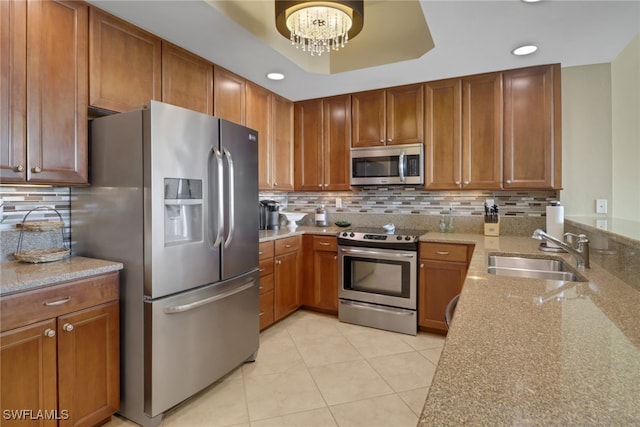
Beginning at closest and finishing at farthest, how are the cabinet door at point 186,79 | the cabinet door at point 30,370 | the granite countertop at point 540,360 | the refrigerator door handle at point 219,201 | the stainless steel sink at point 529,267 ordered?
the granite countertop at point 540,360, the cabinet door at point 30,370, the stainless steel sink at point 529,267, the refrigerator door handle at point 219,201, the cabinet door at point 186,79

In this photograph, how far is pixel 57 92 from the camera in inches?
69.2

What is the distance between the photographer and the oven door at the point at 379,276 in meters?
2.95

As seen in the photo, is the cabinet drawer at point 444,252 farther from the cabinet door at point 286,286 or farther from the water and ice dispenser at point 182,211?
the water and ice dispenser at point 182,211

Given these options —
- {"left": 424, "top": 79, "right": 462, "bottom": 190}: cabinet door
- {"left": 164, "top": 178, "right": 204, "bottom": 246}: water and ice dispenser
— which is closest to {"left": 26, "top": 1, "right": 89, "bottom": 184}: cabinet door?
{"left": 164, "top": 178, "right": 204, "bottom": 246}: water and ice dispenser

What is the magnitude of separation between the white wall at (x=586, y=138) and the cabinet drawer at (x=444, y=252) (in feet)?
3.27

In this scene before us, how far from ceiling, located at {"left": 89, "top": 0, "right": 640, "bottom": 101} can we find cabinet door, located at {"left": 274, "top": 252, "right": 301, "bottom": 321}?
174 centimetres

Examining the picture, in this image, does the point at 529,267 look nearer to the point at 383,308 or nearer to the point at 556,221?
the point at 556,221

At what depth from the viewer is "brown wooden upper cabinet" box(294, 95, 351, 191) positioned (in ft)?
11.7

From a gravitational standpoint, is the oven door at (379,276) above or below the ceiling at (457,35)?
below

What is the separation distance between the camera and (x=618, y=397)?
1.95 feet

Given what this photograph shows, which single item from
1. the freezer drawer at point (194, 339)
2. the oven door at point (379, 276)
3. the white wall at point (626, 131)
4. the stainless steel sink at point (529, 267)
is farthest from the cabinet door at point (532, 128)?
the freezer drawer at point (194, 339)

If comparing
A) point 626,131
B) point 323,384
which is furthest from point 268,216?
point 626,131

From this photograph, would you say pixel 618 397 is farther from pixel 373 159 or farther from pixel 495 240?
pixel 373 159

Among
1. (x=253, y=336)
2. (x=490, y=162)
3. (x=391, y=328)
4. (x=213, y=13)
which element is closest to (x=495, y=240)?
(x=490, y=162)
